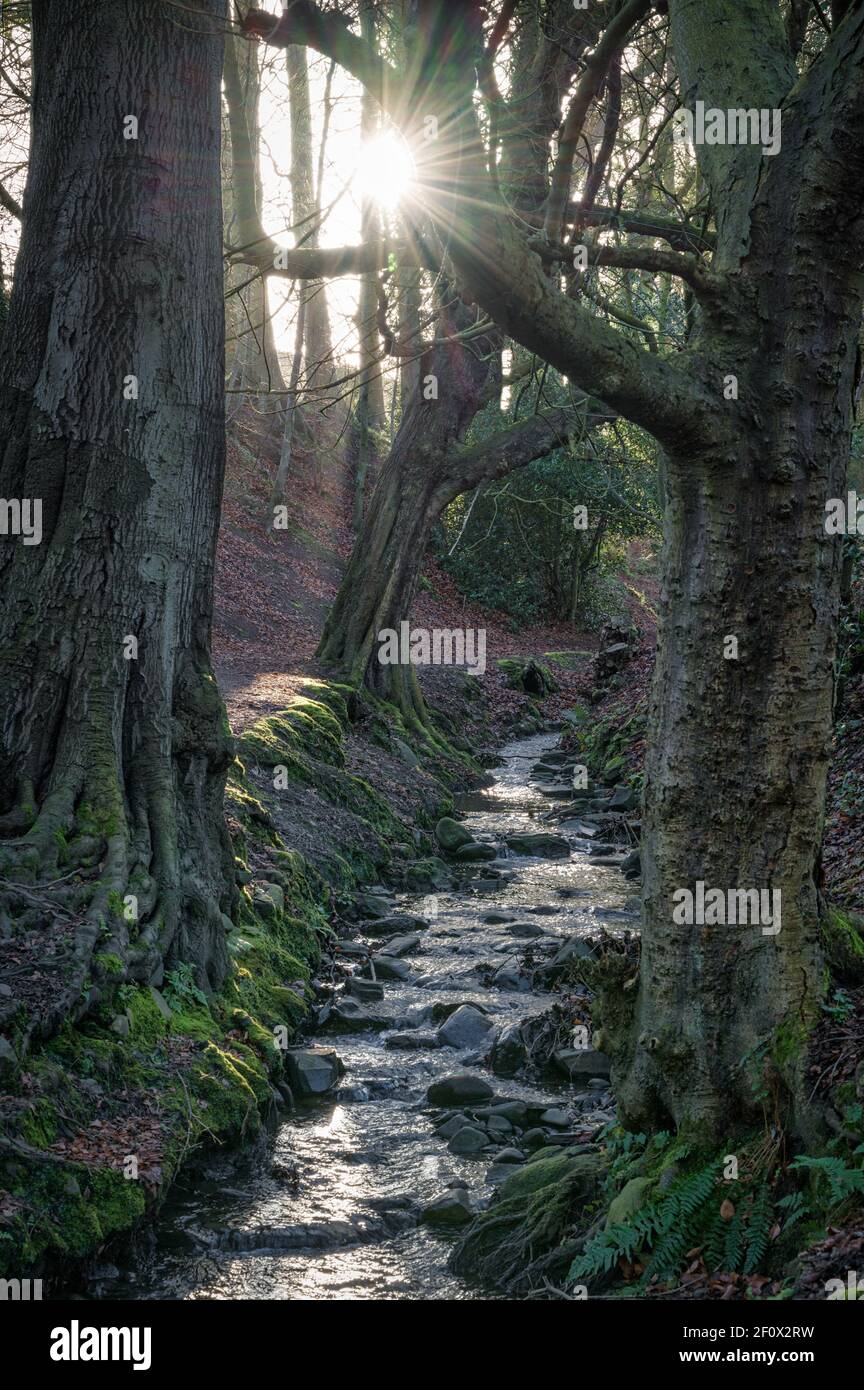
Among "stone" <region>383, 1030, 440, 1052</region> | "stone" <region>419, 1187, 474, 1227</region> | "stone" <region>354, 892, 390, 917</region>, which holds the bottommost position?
"stone" <region>419, 1187, 474, 1227</region>

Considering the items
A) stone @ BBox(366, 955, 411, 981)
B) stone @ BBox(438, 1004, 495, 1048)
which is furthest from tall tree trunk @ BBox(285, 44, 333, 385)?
stone @ BBox(438, 1004, 495, 1048)

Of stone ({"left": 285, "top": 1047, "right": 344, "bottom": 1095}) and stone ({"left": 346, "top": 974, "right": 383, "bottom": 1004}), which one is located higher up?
stone ({"left": 346, "top": 974, "right": 383, "bottom": 1004})

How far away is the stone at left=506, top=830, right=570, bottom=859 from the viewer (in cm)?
1153

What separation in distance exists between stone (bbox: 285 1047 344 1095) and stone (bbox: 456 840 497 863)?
5218mm

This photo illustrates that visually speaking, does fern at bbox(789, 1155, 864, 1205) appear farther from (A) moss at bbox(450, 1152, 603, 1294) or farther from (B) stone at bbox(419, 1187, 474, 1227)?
(B) stone at bbox(419, 1187, 474, 1227)

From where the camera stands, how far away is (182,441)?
20.2 ft

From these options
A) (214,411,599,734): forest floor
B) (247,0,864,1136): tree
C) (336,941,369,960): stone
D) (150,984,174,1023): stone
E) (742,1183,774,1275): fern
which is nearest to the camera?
(742,1183,774,1275): fern

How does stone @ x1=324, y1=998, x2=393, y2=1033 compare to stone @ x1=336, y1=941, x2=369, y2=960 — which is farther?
stone @ x1=336, y1=941, x2=369, y2=960

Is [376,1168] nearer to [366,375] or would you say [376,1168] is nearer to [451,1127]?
[451,1127]

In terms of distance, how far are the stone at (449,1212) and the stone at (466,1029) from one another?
185 cm
